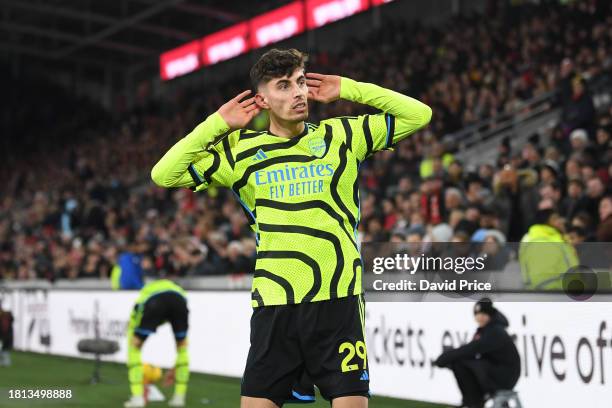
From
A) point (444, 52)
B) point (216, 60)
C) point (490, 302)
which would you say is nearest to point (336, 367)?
point (490, 302)

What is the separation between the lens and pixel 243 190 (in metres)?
4.57

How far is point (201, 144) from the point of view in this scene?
4582 millimetres

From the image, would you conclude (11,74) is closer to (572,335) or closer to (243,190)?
(572,335)

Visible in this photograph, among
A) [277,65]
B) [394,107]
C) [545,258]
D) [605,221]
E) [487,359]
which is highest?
[277,65]

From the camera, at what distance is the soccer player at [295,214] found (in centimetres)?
434

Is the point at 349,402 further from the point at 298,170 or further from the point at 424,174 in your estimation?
the point at 424,174

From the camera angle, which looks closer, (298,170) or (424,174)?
(298,170)

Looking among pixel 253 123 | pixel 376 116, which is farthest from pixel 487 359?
pixel 253 123

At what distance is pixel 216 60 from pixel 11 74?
16045mm

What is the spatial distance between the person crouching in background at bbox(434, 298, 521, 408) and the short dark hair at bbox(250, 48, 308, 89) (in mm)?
4867

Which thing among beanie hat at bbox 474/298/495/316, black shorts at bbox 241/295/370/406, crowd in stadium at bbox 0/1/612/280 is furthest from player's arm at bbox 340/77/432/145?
crowd in stadium at bbox 0/1/612/280

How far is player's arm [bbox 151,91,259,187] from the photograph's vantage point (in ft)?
15.0

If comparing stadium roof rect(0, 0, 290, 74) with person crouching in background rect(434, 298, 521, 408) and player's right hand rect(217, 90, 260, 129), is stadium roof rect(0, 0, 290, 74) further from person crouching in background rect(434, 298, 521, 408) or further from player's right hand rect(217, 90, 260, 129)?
player's right hand rect(217, 90, 260, 129)

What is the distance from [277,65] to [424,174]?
485 inches
